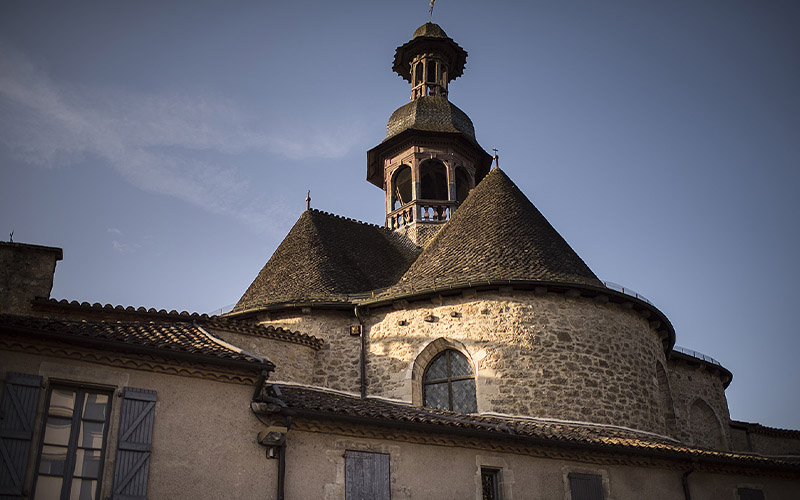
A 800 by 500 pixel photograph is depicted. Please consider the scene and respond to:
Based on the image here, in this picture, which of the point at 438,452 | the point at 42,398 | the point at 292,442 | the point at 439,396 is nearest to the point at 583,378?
the point at 439,396

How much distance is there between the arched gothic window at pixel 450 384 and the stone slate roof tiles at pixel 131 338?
606 cm

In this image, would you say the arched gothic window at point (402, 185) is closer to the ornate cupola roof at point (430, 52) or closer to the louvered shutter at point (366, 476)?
the ornate cupola roof at point (430, 52)

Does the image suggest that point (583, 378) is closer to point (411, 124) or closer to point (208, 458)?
point (208, 458)

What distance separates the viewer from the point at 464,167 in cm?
2611

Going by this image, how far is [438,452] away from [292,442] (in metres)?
2.36

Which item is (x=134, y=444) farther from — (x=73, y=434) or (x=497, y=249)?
(x=497, y=249)

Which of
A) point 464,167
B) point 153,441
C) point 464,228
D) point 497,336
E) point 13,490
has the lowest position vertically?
point 13,490

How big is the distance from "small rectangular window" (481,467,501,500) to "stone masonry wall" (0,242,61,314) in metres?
9.59

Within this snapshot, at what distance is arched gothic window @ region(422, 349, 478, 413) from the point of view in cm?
1551

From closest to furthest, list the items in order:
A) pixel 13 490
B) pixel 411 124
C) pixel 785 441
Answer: pixel 13 490 → pixel 785 441 → pixel 411 124

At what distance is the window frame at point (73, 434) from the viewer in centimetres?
885

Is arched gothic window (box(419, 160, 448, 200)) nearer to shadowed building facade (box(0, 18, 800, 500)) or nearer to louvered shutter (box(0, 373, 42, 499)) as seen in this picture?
shadowed building facade (box(0, 18, 800, 500))

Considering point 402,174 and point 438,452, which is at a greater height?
point 402,174

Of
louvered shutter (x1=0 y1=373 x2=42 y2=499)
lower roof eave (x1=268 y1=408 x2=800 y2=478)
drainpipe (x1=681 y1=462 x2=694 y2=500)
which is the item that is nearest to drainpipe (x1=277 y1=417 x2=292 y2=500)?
lower roof eave (x1=268 y1=408 x2=800 y2=478)
